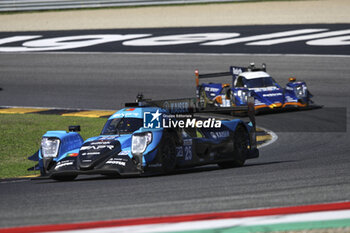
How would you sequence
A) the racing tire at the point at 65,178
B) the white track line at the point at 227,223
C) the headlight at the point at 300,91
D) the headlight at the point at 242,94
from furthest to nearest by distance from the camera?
the headlight at the point at 300,91, the headlight at the point at 242,94, the racing tire at the point at 65,178, the white track line at the point at 227,223

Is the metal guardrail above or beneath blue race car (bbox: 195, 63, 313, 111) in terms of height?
above

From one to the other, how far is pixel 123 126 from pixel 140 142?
0.90 m

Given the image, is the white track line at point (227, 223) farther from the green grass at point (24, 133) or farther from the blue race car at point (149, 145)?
the green grass at point (24, 133)

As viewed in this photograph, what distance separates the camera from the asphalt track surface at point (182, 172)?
6.48 m

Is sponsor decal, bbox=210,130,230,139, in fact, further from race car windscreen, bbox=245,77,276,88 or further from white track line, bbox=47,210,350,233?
race car windscreen, bbox=245,77,276,88

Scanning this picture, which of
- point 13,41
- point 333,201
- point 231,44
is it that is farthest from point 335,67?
point 333,201

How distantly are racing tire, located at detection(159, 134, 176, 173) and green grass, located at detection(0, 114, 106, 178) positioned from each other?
3240mm

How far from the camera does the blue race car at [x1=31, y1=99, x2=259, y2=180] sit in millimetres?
9586

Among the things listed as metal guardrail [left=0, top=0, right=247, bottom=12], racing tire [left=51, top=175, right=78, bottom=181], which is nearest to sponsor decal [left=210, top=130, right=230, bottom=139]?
racing tire [left=51, top=175, right=78, bottom=181]

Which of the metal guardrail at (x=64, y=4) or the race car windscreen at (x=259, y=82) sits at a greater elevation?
the metal guardrail at (x=64, y=4)

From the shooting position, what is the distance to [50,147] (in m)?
10.3

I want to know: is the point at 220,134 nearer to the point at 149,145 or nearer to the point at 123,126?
the point at 123,126

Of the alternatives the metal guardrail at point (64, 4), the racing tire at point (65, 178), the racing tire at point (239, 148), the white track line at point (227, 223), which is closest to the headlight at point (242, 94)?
the racing tire at point (239, 148)

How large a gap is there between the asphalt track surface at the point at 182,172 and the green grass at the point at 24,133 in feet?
8.50
